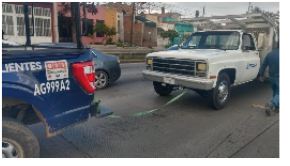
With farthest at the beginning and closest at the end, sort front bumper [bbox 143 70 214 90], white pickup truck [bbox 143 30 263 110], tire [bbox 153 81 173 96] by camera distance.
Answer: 1. tire [bbox 153 81 173 96]
2. white pickup truck [bbox 143 30 263 110]
3. front bumper [bbox 143 70 214 90]

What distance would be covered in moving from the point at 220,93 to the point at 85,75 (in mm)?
3716

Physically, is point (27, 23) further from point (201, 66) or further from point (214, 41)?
point (214, 41)

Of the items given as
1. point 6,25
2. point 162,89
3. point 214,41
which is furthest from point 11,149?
point 6,25

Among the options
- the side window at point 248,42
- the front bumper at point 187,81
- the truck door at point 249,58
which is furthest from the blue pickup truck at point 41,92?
the side window at point 248,42

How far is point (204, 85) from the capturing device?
5.77 meters

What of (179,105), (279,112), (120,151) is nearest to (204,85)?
(179,105)

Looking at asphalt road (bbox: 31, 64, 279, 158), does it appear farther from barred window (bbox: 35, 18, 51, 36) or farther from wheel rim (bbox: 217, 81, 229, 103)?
barred window (bbox: 35, 18, 51, 36)

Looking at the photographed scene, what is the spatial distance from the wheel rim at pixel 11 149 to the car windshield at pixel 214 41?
Result: 5.39 meters

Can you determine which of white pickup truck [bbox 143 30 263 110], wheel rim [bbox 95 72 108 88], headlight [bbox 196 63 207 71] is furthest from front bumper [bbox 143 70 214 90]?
wheel rim [bbox 95 72 108 88]

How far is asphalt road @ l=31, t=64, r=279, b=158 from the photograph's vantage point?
4.05 m

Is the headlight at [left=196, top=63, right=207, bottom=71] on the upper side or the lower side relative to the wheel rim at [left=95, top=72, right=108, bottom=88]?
upper

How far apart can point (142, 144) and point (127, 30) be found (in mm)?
32319

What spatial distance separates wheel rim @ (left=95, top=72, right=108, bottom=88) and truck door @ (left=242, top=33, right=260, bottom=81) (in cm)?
401

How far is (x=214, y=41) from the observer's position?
23.9ft
